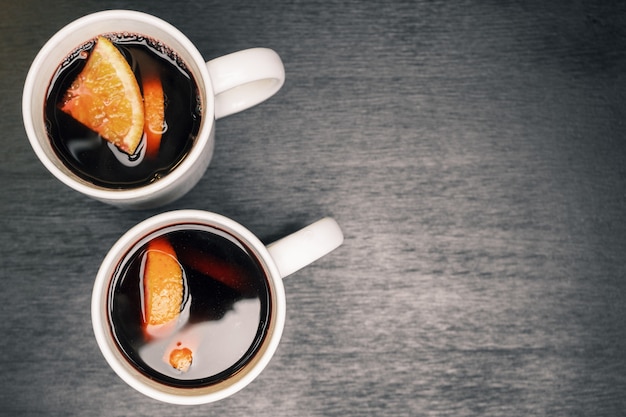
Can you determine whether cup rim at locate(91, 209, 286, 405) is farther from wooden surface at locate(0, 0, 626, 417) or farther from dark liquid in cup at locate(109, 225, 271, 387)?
wooden surface at locate(0, 0, 626, 417)

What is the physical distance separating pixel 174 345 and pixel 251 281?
0.33 ft

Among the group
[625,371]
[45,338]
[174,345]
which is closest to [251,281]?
[174,345]

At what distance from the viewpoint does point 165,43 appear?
601 mm

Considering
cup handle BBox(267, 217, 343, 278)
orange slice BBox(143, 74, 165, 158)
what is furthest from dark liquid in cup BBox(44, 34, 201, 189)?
cup handle BBox(267, 217, 343, 278)

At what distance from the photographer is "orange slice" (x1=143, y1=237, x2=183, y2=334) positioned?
606mm

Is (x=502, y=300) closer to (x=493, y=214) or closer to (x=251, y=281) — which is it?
(x=493, y=214)

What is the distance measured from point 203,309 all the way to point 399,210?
0.85ft

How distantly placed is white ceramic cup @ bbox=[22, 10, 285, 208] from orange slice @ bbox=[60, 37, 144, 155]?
0.09 ft

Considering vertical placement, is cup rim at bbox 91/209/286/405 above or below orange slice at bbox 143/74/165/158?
below

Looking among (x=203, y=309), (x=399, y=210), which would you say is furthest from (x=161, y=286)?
(x=399, y=210)

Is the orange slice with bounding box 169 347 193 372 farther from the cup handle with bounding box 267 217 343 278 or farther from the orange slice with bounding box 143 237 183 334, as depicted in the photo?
the cup handle with bounding box 267 217 343 278

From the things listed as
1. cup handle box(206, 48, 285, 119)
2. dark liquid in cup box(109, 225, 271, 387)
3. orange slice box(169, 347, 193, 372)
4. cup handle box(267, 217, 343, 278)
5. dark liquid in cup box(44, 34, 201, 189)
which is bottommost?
orange slice box(169, 347, 193, 372)

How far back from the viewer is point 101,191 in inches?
21.4

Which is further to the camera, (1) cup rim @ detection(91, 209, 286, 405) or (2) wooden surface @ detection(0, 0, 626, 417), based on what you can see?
(2) wooden surface @ detection(0, 0, 626, 417)
